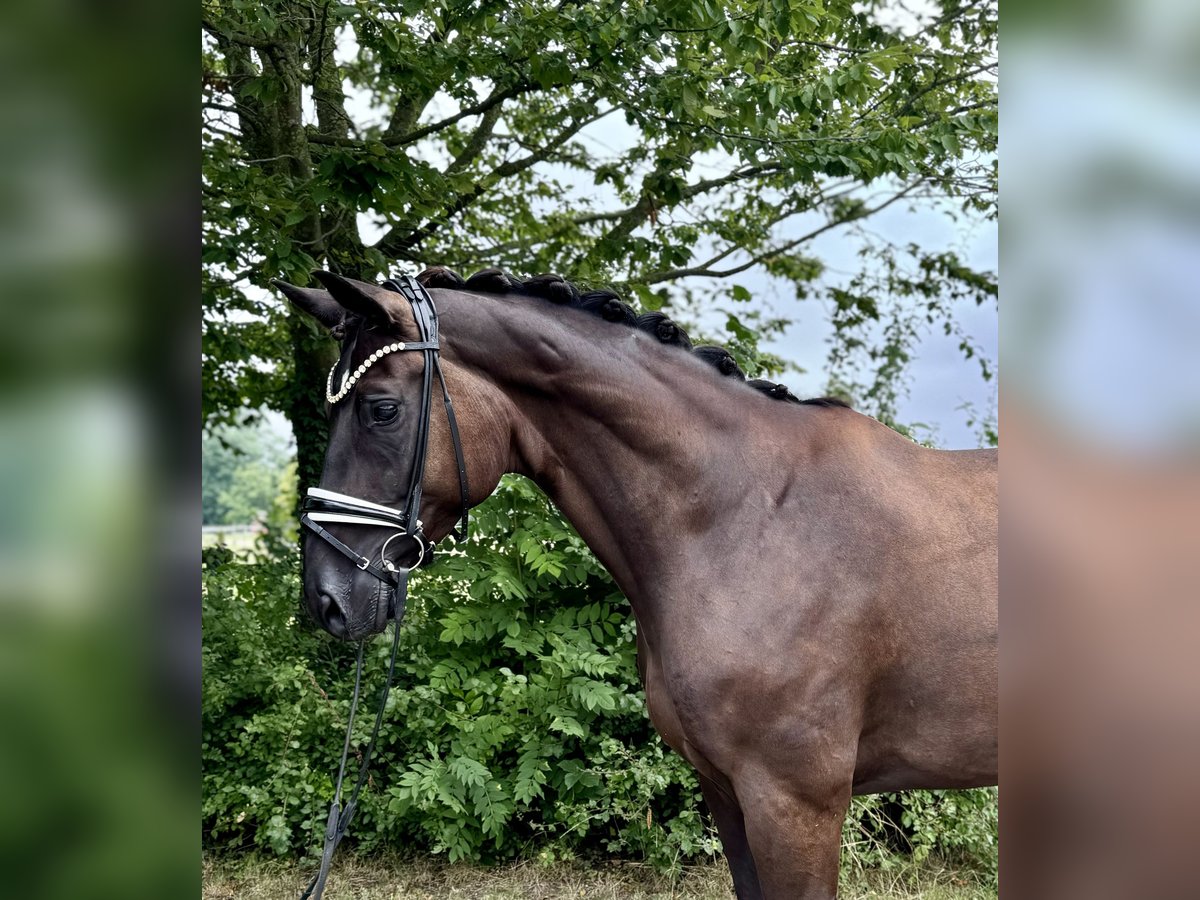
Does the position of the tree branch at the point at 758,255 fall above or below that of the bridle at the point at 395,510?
above

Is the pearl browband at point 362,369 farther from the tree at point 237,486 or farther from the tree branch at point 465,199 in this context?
the tree at point 237,486

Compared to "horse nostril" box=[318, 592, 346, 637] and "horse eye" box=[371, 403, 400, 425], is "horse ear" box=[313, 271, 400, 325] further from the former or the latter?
"horse nostril" box=[318, 592, 346, 637]

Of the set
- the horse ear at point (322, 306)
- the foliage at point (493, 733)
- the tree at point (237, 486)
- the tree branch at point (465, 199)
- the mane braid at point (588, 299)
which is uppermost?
the tree branch at point (465, 199)

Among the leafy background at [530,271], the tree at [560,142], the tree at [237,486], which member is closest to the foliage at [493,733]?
the leafy background at [530,271]

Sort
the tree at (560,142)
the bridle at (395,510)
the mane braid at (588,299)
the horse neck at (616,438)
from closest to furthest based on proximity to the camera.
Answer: the bridle at (395,510), the horse neck at (616,438), the mane braid at (588,299), the tree at (560,142)

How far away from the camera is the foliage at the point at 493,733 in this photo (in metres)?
4.66

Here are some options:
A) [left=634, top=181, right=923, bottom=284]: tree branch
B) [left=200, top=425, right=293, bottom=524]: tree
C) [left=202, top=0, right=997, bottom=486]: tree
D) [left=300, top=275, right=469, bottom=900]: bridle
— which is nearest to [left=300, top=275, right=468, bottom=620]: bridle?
[left=300, top=275, right=469, bottom=900]: bridle

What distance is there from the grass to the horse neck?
2836mm

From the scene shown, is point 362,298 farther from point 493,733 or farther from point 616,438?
point 493,733

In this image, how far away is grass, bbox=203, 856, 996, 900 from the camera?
4555 millimetres

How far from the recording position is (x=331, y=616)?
231cm

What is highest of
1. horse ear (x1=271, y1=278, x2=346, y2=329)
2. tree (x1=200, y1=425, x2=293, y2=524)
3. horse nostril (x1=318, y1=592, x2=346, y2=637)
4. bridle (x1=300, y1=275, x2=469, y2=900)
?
horse ear (x1=271, y1=278, x2=346, y2=329)
